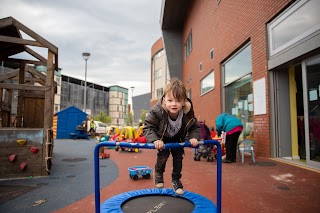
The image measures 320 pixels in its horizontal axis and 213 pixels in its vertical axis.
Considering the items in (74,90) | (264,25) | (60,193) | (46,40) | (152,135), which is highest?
(74,90)

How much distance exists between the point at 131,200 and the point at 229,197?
1.34 m

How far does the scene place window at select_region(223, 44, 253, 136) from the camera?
707cm

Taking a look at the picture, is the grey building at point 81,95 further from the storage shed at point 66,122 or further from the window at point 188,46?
the window at point 188,46

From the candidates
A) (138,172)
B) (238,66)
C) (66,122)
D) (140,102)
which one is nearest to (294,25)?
(238,66)

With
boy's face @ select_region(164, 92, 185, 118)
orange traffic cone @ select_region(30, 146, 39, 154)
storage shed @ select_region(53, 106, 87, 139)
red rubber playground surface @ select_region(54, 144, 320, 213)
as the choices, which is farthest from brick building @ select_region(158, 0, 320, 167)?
storage shed @ select_region(53, 106, 87, 139)

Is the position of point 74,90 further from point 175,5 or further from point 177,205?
point 177,205

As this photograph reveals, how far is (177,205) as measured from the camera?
2.65 m

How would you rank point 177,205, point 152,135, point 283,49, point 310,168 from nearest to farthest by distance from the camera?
point 152,135, point 177,205, point 310,168, point 283,49

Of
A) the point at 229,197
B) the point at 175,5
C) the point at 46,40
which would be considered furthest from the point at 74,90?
the point at 229,197

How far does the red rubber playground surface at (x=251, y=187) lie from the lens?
8.90ft

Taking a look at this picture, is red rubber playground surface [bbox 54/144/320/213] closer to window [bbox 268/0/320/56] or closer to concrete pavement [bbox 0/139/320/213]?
concrete pavement [bbox 0/139/320/213]

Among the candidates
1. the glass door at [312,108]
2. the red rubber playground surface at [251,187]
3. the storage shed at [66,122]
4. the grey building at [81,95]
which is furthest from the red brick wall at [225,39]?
the grey building at [81,95]

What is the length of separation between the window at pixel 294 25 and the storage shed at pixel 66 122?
14817 mm

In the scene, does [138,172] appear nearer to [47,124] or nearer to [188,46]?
[47,124]
